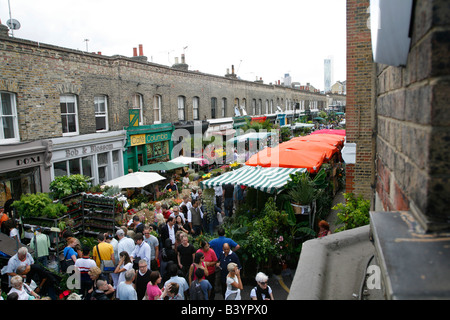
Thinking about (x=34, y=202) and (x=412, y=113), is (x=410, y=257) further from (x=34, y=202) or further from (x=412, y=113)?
(x=34, y=202)

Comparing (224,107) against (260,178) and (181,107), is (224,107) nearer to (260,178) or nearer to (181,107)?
(181,107)

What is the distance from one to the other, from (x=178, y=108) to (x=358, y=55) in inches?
694

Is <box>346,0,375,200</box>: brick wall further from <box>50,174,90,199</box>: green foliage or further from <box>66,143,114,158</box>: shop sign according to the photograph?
<box>66,143,114,158</box>: shop sign

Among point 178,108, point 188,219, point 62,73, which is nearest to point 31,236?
point 188,219

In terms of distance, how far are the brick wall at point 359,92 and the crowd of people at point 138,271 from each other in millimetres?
5065

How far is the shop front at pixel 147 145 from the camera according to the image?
69.6 feet

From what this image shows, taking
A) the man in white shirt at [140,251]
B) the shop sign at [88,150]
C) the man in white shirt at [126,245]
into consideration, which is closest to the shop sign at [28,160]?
the shop sign at [88,150]

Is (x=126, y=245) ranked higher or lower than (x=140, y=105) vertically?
lower

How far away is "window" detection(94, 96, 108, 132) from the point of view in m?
19.1

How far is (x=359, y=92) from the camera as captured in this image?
11.0 meters

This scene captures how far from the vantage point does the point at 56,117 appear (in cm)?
1634

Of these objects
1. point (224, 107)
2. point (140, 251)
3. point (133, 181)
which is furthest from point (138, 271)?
point (224, 107)

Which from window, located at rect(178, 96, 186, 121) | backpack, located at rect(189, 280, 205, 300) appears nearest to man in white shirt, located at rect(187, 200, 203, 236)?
backpack, located at rect(189, 280, 205, 300)

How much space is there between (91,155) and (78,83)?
371cm
